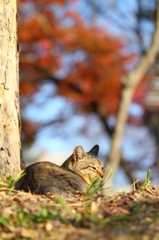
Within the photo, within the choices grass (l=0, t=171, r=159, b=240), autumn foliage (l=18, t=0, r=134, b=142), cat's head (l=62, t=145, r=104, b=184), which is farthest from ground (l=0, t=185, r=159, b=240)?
autumn foliage (l=18, t=0, r=134, b=142)

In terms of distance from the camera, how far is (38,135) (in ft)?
56.2

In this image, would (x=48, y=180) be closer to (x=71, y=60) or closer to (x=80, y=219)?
(x=80, y=219)

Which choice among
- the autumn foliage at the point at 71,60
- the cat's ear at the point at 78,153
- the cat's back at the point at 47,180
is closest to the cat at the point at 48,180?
the cat's back at the point at 47,180

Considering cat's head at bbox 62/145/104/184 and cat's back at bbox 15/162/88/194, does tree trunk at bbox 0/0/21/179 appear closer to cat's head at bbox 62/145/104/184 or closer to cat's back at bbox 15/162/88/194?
cat's back at bbox 15/162/88/194

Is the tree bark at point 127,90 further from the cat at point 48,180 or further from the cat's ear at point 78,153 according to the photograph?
the cat at point 48,180

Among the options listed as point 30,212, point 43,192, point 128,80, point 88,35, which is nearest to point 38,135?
point 88,35

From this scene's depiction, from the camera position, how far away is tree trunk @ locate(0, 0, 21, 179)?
4.71 metres

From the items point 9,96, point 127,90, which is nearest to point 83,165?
point 9,96

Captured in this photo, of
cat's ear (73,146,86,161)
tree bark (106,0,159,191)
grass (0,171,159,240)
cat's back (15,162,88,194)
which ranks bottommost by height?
grass (0,171,159,240)

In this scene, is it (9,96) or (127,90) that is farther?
(127,90)

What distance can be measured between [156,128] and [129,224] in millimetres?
14237

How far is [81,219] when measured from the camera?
110 inches

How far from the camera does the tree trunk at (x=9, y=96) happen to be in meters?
4.71

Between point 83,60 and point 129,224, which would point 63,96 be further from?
point 129,224
